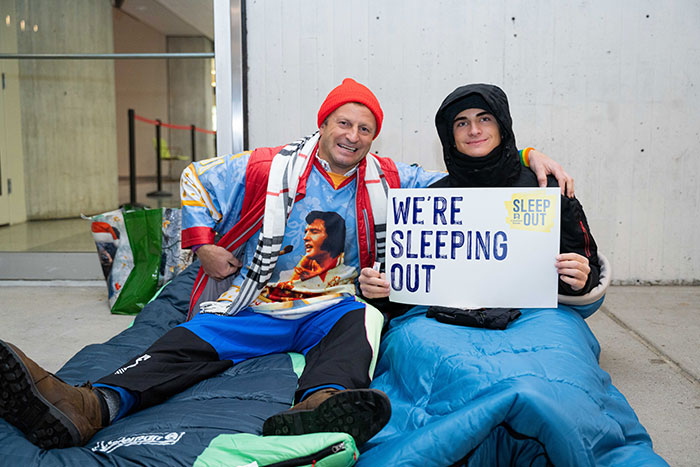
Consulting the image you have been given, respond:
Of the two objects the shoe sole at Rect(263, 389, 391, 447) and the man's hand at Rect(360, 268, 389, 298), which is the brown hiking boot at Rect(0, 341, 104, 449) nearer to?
the shoe sole at Rect(263, 389, 391, 447)

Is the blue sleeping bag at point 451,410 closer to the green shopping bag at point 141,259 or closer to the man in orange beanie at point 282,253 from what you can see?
the man in orange beanie at point 282,253

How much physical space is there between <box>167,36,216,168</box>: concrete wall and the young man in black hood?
1041 centimetres

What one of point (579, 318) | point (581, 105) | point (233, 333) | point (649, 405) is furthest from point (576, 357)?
point (581, 105)

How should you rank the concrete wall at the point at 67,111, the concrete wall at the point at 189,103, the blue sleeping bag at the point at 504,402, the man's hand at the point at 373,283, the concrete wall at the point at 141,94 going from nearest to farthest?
the blue sleeping bag at the point at 504,402
the man's hand at the point at 373,283
the concrete wall at the point at 67,111
the concrete wall at the point at 141,94
the concrete wall at the point at 189,103

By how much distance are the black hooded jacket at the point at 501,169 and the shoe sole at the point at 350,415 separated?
0.94 m

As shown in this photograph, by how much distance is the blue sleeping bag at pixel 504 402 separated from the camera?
132 centimetres

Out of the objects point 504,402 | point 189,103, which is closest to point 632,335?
point 504,402

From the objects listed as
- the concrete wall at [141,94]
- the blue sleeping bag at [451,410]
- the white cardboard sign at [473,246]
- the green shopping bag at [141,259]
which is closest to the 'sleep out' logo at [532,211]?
the white cardboard sign at [473,246]

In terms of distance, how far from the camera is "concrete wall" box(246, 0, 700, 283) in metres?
4.05

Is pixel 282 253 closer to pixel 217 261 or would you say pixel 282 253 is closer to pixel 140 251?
pixel 217 261

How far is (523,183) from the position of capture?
2.17 metres

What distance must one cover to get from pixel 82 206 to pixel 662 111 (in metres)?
6.17

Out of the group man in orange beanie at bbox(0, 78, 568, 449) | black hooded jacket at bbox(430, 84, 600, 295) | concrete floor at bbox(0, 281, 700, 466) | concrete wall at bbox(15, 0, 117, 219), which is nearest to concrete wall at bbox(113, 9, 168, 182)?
concrete wall at bbox(15, 0, 117, 219)

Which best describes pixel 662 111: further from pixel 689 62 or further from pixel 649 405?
pixel 649 405
